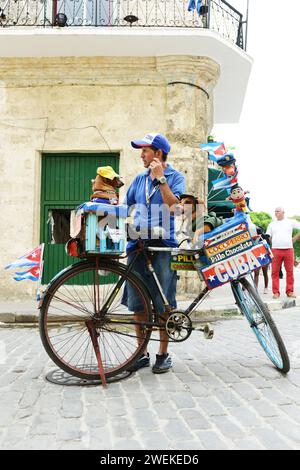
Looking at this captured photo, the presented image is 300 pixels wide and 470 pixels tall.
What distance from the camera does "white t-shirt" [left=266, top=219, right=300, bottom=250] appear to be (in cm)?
892

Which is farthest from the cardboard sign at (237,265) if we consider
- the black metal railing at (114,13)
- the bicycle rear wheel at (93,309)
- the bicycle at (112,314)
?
the black metal railing at (114,13)

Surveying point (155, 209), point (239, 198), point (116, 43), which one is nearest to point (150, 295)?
point (155, 209)

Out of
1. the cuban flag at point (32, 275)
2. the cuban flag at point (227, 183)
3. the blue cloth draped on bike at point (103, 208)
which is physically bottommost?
the cuban flag at point (32, 275)

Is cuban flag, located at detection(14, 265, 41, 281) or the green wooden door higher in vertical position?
the green wooden door

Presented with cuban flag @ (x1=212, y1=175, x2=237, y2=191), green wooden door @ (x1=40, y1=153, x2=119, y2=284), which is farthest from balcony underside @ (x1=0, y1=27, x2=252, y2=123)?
cuban flag @ (x1=212, y1=175, x2=237, y2=191)

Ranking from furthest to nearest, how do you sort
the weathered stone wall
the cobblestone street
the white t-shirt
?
the weathered stone wall
the white t-shirt
the cobblestone street

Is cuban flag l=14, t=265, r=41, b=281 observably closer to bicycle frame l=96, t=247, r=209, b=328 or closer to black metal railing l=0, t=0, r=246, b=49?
bicycle frame l=96, t=247, r=209, b=328

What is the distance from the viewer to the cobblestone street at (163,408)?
2.17m

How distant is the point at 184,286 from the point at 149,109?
3779 millimetres

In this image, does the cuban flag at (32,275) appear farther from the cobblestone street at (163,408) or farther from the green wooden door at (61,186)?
the green wooden door at (61,186)

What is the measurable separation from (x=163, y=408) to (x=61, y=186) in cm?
727

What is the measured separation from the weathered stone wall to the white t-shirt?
1.71m

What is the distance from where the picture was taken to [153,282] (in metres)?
3.53

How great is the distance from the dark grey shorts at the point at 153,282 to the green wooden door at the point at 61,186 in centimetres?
586
